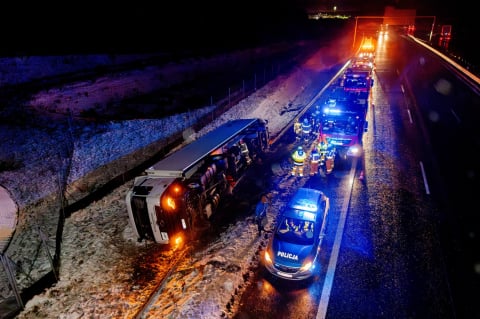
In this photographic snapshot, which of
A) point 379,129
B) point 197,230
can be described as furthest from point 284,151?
point 197,230

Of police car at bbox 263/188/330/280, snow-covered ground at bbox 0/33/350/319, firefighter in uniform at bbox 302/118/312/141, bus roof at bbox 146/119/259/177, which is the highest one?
bus roof at bbox 146/119/259/177

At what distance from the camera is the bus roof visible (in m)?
11.1

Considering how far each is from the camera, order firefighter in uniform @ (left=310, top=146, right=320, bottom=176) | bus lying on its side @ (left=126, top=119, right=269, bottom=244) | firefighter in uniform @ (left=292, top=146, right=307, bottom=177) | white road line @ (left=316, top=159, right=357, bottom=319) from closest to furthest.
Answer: white road line @ (left=316, top=159, right=357, bottom=319) → bus lying on its side @ (left=126, top=119, right=269, bottom=244) → firefighter in uniform @ (left=310, top=146, right=320, bottom=176) → firefighter in uniform @ (left=292, top=146, right=307, bottom=177)

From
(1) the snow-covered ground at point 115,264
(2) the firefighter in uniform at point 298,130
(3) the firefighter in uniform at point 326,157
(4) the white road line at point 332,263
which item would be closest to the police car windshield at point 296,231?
(4) the white road line at point 332,263

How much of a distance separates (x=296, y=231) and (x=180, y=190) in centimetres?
408

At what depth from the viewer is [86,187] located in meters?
15.2

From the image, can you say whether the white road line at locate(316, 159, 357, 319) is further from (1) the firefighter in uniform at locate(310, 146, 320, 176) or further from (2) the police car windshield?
(1) the firefighter in uniform at locate(310, 146, 320, 176)

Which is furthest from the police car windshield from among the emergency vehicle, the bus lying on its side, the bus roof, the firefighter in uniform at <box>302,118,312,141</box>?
the firefighter in uniform at <box>302,118,312,141</box>

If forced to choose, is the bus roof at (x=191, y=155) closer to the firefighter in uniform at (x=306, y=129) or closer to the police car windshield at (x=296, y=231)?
the police car windshield at (x=296, y=231)

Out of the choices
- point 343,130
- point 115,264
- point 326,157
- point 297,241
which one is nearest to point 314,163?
point 326,157

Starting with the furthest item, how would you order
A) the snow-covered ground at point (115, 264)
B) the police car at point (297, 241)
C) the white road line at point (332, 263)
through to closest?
the police car at point (297, 241) → the snow-covered ground at point (115, 264) → the white road line at point (332, 263)

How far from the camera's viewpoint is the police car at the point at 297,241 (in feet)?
30.1

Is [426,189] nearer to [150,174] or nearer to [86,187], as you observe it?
[150,174]

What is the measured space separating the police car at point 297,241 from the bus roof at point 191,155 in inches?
153
